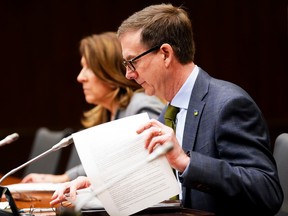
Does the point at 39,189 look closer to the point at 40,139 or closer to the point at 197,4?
the point at 40,139

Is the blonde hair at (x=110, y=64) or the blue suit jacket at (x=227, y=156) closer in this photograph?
the blue suit jacket at (x=227, y=156)

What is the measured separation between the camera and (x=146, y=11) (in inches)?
103

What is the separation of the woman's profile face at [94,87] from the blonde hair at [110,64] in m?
0.03

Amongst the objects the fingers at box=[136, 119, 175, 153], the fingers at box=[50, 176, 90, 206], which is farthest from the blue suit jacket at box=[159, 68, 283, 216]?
the fingers at box=[50, 176, 90, 206]

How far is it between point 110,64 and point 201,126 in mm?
1922

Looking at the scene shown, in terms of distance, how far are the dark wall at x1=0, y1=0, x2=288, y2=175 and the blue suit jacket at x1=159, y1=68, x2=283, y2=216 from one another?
4.75 meters

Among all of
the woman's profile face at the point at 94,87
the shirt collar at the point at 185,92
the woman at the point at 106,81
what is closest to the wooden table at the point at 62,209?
the shirt collar at the point at 185,92

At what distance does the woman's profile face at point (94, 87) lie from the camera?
436cm

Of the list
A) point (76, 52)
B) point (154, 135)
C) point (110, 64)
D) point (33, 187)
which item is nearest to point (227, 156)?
point (154, 135)

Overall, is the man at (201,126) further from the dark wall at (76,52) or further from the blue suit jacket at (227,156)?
the dark wall at (76,52)

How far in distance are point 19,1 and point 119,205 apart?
A: 5.64 m

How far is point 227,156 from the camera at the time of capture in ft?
7.66

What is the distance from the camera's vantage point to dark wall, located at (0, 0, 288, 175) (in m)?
7.20

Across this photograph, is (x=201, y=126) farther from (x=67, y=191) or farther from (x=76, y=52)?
(x=76, y=52)
